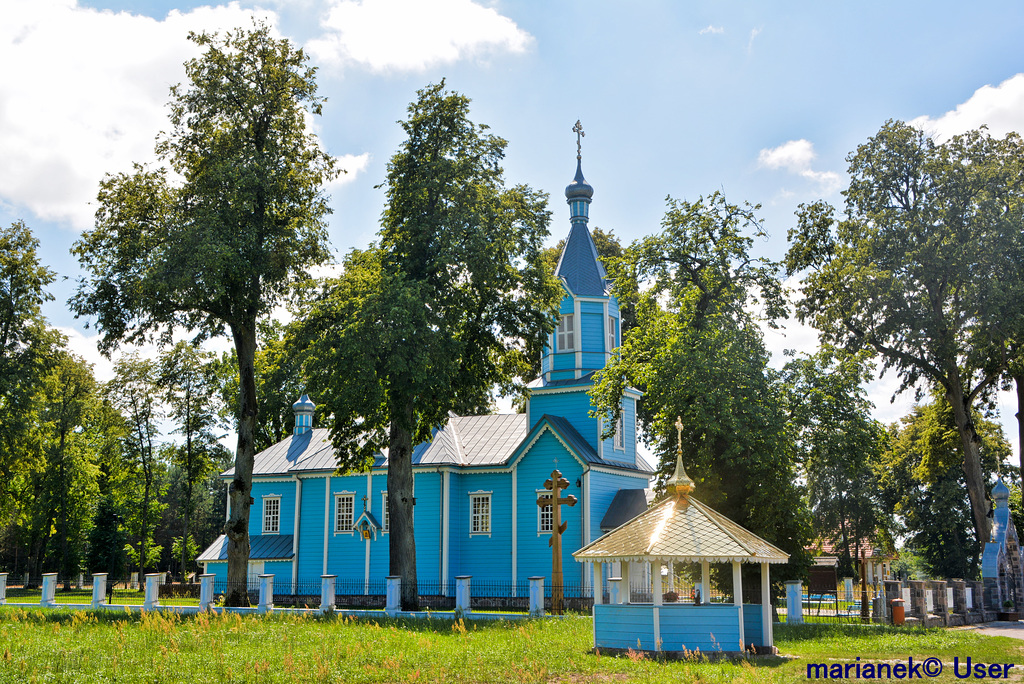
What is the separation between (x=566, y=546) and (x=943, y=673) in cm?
1846

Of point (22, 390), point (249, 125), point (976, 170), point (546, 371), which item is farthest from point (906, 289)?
point (22, 390)

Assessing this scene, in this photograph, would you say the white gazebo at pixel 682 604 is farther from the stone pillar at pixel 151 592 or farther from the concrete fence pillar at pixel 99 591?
the concrete fence pillar at pixel 99 591

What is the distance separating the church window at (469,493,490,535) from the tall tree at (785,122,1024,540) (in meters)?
13.5

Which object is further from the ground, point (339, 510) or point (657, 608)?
point (339, 510)

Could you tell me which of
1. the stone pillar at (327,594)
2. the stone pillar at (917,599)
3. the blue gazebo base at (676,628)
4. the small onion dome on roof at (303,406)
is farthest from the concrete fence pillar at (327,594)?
the small onion dome on roof at (303,406)

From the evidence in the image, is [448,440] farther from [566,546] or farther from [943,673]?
[943,673]

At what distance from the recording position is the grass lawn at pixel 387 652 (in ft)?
37.6

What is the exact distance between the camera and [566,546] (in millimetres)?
30141

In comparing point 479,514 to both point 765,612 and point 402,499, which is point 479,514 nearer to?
point 402,499

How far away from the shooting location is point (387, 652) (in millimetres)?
13492

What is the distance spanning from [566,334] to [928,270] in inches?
504

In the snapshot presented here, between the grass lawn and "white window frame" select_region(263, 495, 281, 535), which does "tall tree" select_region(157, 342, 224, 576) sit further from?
the grass lawn

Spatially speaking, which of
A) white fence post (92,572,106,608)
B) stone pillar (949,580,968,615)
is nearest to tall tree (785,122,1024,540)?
stone pillar (949,580,968,615)

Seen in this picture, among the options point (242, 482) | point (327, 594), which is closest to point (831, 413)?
point (327, 594)
